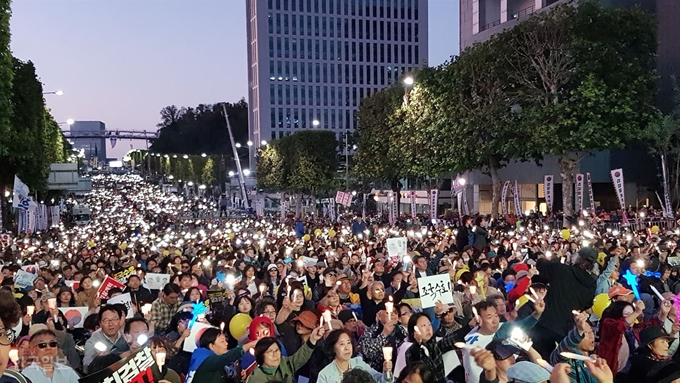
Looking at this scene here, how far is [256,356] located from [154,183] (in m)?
195

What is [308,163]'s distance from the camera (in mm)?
70125

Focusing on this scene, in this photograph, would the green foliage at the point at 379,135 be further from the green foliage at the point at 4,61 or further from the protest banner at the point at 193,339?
the protest banner at the point at 193,339

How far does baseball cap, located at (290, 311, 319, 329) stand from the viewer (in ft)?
24.9

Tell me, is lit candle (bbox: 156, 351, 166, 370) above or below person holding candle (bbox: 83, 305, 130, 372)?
above

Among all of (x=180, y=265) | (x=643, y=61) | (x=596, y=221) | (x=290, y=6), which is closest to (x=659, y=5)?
(x=643, y=61)

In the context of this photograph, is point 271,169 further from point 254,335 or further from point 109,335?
point 254,335

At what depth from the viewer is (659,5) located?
123 feet

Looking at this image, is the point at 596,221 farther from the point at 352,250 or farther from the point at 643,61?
the point at 352,250

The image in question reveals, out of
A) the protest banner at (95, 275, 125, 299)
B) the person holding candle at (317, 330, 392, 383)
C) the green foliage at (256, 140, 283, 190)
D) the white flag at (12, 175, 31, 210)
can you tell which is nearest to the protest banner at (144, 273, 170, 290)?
the protest banner at (95, 275, 125, 299)

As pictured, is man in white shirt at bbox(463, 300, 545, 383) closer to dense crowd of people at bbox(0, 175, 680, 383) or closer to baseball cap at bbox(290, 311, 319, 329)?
dense crowd of people at bbox(0, 175, 680, 383)

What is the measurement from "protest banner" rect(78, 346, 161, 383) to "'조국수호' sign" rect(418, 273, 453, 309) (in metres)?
4.29

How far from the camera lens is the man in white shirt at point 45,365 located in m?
5.75

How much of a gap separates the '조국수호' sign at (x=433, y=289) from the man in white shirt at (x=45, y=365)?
4.28 metres

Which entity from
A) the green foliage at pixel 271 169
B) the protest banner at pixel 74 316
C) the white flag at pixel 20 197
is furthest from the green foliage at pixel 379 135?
A: the protest banner at pixel 74 316
